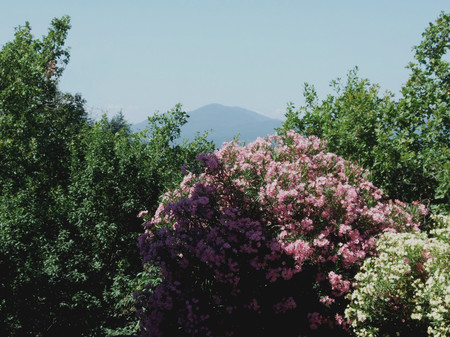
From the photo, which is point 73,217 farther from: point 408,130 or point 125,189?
point 408,130

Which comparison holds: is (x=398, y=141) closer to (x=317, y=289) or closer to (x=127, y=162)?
(x=317, y=289)

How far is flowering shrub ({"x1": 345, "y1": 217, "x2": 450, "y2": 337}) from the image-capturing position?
4.84 metres

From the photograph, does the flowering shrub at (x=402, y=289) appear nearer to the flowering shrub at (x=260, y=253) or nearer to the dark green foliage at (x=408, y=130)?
the flowering shrub at (x=260, y=253)

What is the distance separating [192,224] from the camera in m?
6.00

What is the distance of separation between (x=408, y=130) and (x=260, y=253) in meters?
4.67

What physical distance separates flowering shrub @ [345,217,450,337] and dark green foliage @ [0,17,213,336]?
4211 millimetres

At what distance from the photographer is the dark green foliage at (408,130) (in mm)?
7789

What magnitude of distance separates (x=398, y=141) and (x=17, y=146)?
385 inches

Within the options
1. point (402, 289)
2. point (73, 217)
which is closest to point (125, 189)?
point (73, 217)

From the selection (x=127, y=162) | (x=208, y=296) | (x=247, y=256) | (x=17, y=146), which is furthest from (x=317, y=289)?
(x=17, y=146)

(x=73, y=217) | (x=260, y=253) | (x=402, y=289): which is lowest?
(x=402, y=289)

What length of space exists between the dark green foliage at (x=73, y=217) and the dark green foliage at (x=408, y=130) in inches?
160

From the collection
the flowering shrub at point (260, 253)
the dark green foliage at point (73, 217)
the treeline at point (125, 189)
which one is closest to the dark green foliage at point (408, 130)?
the treeline at point (125, 189)

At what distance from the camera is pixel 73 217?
8047 millimetres
